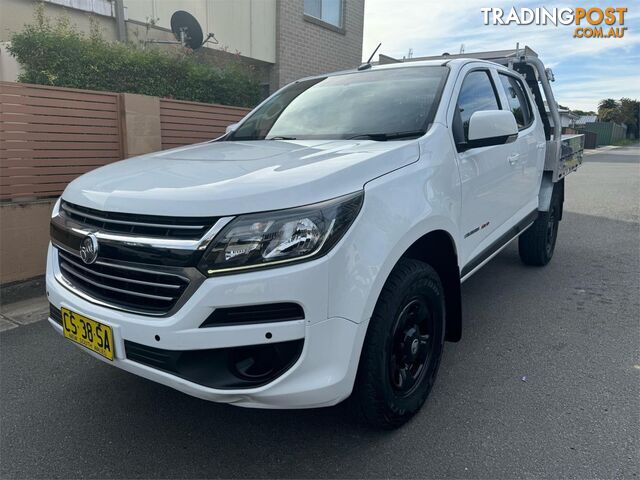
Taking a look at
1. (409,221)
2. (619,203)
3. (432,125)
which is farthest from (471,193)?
(619,203)

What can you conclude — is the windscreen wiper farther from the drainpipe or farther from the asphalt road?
the drainpipe

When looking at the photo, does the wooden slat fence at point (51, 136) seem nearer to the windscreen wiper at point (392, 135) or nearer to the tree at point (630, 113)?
the windscreen wiper at point (392, 135)

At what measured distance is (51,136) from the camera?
15.3ft

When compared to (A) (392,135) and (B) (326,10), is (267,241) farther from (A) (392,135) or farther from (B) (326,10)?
(B) (326,10)

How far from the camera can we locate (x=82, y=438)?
2422mm

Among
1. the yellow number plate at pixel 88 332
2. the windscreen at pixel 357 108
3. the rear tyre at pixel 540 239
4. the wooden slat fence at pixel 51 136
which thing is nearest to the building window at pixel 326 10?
the wooden slat fence at pixel 51 136

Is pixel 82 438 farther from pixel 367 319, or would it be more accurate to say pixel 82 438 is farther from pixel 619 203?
pixel 619 203

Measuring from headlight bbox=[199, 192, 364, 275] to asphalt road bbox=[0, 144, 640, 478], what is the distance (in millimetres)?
993

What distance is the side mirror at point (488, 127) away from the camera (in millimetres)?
2734

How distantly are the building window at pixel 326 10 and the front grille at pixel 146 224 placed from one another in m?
9.78

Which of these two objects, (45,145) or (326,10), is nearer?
(45,145)

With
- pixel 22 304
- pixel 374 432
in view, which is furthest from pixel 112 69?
pixel 374 432

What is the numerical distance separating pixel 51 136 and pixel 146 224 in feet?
11.2

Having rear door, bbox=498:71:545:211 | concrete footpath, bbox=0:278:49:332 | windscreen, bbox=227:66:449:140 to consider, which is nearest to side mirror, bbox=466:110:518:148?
windscreen, bbox=227:66:449:140
